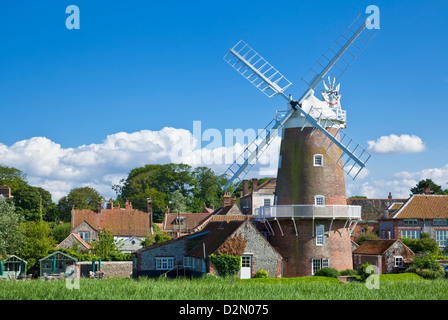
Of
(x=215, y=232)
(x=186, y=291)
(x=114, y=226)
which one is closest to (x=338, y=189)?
(x=215, y=232)

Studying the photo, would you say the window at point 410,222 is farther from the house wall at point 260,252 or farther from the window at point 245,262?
the window at point 245,262

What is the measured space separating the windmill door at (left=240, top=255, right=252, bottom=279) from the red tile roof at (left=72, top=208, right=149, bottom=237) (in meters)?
36.3

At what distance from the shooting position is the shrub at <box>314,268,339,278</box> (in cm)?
3840

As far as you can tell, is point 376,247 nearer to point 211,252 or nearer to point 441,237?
point 211,252

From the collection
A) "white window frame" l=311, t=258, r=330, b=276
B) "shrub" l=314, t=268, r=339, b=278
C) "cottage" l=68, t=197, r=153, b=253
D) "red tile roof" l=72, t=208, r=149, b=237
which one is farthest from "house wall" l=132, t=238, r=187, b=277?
"red tile roof" l=72, t=208, r=149, b=237

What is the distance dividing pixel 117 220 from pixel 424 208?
127 feet

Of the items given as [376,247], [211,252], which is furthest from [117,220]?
[376,247]

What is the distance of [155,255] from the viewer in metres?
44.8

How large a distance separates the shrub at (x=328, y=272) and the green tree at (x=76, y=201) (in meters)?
64.1

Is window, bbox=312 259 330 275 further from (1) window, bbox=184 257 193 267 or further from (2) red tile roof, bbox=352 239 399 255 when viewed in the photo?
(1) window, bbox=184 257 193 267

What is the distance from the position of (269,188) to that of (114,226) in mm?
21249

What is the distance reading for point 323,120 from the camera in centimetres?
4003
